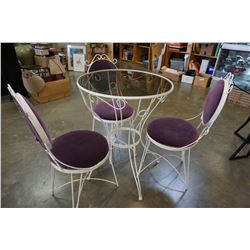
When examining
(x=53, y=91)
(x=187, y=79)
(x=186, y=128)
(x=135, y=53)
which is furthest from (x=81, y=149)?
(x=135, y=53)

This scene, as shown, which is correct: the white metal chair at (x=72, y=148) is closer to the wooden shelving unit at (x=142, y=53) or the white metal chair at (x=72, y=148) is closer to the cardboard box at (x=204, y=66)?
the cardboard box at (x=204, y=66)

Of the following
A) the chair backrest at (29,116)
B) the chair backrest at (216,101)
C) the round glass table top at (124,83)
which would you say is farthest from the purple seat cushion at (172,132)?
the chair backrest at (29,116)

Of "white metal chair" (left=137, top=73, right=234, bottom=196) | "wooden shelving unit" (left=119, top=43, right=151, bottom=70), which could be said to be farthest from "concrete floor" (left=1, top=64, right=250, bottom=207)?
"wooden shelving unit" (left=119, top=43, right=151, bottom=70)

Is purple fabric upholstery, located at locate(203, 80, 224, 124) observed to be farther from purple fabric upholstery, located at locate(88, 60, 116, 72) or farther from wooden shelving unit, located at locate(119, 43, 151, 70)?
wooden shelving unit, located at locate(119, 43, 151, 70)

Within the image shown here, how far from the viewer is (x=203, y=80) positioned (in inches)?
153

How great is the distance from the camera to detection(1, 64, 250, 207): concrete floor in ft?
4.85

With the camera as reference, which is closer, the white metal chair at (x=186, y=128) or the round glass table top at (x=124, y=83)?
the white metal chair at (x=186, y=128)

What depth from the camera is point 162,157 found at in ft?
6.35

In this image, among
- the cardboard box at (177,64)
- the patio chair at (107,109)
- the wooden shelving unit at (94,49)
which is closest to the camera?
the patio chair at (107,109)

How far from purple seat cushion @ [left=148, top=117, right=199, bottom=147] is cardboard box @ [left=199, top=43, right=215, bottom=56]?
3062 millimetres

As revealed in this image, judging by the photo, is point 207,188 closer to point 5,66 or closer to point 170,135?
point 170,135

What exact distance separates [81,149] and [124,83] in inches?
32.9

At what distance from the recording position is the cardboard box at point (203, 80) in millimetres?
3857

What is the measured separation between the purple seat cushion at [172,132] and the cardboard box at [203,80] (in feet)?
9.00
